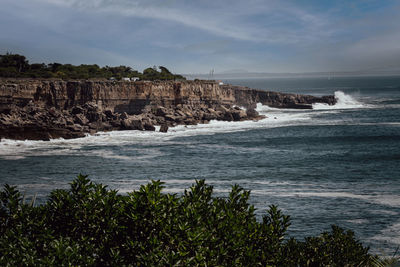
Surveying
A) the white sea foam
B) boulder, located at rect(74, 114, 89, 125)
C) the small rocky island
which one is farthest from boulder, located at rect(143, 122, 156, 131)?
the white sea foam

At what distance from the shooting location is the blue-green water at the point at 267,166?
89.5ft

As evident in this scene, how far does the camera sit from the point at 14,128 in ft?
187

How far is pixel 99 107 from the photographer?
7319 cm

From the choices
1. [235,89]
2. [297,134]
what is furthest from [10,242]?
[235,89]

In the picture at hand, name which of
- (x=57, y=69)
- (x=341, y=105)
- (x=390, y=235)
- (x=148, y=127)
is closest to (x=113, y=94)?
(x=148, y=127)

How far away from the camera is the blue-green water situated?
2728 centimetres

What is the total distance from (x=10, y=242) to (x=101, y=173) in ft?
95.0

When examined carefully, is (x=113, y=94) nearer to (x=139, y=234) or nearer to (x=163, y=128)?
(x=163, y=128)

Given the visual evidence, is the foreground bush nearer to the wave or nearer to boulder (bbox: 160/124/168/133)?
boulder (bbox: 160/124/168/133)

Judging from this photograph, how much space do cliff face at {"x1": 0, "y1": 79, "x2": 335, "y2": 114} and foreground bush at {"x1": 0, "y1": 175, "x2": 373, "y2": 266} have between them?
188ft

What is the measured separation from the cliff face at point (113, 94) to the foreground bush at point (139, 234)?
5722 centimetres

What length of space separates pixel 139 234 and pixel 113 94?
7039cm

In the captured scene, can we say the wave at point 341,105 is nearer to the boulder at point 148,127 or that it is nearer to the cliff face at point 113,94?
the cliff face at point 113,94

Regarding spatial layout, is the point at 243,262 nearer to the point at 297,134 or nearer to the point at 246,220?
the point at 246,220
